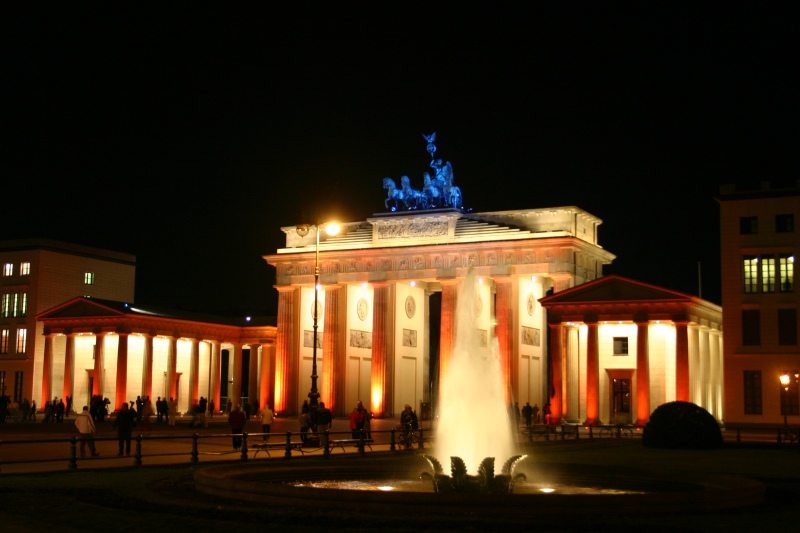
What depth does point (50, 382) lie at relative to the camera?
7756 cm

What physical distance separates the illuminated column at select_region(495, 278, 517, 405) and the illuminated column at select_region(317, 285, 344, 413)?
12254mm

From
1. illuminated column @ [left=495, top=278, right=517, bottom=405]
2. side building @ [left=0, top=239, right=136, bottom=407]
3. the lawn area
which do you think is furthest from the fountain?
side building @ [left=0, top=239, right=136, bottom=407]

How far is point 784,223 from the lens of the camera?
5641 cm

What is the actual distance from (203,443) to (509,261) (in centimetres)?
3418

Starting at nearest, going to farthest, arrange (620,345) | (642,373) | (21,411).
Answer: (642,373) < (620,345) < (21,411)

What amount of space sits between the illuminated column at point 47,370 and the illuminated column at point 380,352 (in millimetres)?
23707

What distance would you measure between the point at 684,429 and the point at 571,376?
1009 inches

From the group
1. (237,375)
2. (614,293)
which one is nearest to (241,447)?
(614,293)

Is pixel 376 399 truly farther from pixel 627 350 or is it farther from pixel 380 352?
pixel 627 350

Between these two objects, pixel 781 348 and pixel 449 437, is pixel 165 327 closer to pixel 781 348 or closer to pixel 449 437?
pixel 781 348

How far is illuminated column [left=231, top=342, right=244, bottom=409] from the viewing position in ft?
275

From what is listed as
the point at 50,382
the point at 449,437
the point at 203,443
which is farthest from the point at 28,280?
the point at 449,437

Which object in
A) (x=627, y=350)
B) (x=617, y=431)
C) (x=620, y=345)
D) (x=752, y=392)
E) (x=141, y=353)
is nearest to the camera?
(x=617, y=431)

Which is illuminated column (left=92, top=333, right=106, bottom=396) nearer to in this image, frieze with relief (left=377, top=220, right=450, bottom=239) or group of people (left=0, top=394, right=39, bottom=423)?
group of people (left=0, top=394, right=39, bottom=423)
